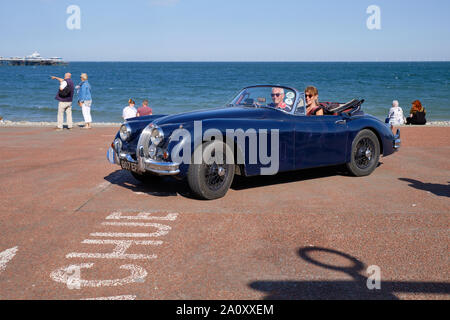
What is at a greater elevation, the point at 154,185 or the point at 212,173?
the point at 212,173

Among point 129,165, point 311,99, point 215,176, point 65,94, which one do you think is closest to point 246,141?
point 215,176

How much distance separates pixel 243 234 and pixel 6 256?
7.46 feet

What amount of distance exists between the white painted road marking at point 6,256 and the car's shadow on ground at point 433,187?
5.42 m

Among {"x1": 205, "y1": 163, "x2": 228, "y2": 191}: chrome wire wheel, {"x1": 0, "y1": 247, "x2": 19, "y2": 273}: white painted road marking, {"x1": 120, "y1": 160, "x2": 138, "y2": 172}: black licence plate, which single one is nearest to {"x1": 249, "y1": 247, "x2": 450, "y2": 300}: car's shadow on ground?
{"x1": 0, "y1": 247, "x2": 19, "y2": 273}: white painted road marking

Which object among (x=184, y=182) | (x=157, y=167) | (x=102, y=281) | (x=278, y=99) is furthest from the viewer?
(x=184, y=182)

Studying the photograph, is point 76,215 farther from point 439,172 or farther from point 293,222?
point 439,172

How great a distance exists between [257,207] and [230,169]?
65 centimetres

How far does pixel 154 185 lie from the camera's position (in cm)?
691

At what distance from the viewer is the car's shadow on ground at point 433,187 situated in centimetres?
629

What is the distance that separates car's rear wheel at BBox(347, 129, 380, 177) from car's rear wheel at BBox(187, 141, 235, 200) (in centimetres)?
244

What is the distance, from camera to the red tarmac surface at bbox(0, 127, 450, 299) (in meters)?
3.44

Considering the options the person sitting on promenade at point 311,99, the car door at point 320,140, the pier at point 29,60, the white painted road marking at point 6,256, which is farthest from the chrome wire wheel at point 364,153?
the pier at point 29,60

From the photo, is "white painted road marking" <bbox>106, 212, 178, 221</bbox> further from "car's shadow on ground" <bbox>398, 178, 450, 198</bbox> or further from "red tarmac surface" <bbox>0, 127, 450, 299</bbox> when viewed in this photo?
"car's shadow on ground" <bbox>398, 178, 450, 198</bbox>

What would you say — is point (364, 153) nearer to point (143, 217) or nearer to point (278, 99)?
point (278, 99)
